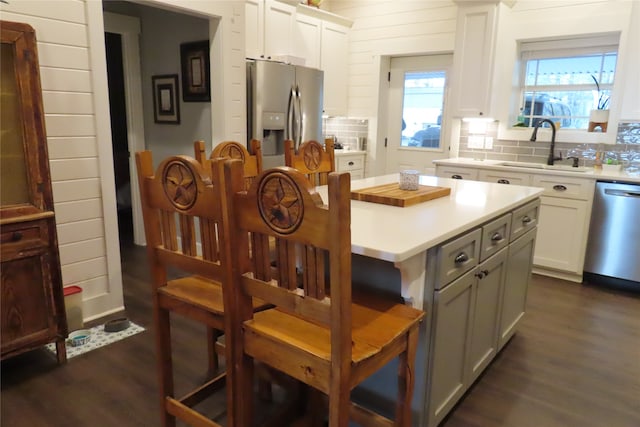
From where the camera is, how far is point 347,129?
5.79 metres

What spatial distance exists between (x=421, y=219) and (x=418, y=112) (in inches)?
148

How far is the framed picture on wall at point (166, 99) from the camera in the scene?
4.05 m

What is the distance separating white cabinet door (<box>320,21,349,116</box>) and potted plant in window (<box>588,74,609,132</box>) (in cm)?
263

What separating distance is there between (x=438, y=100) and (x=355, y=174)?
129cm

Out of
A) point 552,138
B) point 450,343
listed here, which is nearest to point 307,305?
point 450,343

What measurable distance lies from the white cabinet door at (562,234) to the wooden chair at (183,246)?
10.3 ft

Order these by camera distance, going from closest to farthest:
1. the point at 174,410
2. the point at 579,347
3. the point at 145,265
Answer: the point at 174,410 < the point at 579,347 < the point at 145,265

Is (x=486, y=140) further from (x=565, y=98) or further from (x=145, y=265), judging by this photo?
(x=145, y=265)

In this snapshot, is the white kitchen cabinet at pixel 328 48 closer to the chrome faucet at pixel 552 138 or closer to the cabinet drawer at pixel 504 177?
the cabinet drawer at pixel 504 177

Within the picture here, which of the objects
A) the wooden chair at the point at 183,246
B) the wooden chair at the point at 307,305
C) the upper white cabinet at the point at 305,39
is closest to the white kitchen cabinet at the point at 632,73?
the upper white cabinet at the point at 305,39

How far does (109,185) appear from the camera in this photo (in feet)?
9.39

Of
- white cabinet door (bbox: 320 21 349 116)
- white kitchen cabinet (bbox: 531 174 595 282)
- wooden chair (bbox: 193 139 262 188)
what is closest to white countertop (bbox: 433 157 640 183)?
white kitchen cabinet (bbox: 531 174 595 282)

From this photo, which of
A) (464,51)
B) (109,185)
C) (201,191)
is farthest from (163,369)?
(464,51)

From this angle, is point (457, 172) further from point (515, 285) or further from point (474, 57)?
point (515, 285)
